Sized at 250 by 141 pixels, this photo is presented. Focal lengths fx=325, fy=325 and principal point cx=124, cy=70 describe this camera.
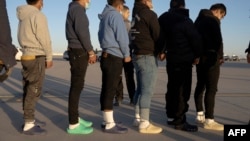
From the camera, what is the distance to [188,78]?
5141 millimetres

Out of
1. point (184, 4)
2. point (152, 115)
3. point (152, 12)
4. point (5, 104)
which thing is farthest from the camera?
point (5, 104)

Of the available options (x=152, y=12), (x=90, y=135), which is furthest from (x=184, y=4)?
(x=90, y=135)

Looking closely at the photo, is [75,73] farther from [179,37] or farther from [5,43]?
[5,43]

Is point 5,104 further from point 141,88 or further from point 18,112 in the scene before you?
point 141,88

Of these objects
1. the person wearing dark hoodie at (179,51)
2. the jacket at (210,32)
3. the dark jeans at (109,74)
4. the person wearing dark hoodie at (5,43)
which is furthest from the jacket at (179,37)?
the person wearing dark hoodie at (5,43)

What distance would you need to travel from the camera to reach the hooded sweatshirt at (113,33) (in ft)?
15.3

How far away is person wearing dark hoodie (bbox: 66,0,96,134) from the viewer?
458 cm

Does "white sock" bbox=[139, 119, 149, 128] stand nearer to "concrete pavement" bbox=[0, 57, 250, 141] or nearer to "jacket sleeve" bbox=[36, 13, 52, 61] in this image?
"concrete pavement" bbox=[0, 57, 250, 141]

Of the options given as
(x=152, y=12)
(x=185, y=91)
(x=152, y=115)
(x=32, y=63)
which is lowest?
(x=152, y=115)

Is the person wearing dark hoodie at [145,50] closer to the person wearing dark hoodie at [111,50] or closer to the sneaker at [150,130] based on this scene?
the sneaker at [150,130]

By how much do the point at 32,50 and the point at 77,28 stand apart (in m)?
0.72

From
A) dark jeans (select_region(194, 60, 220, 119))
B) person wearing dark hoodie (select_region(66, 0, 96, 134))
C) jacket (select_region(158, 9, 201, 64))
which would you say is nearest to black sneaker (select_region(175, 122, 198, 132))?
dark jeans (select_region(194, 60, 220, 119))

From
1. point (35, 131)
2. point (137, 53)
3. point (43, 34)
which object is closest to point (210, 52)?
point (137, 53)

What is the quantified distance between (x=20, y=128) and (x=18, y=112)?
4.20 ft
